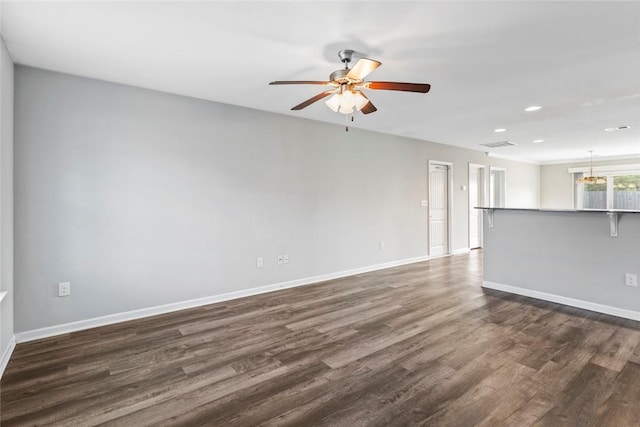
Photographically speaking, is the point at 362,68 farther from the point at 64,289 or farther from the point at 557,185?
the point at 557,185

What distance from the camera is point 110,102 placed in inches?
123

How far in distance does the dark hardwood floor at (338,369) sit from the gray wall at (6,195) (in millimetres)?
341

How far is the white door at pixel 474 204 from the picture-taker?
25.0ft

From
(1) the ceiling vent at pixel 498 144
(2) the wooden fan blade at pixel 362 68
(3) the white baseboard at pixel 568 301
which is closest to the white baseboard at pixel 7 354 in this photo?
(2) the wooden fan blade at pixel 362 68

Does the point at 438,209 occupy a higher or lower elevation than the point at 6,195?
lower

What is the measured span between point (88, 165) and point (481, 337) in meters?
4.06

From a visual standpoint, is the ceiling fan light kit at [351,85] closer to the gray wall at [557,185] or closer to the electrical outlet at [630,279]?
the electrical outlet at [630,279]

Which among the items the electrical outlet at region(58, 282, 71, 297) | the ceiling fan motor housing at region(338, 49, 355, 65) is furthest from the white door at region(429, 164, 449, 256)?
the electrical outlet at region(58, 282, 71, 297)

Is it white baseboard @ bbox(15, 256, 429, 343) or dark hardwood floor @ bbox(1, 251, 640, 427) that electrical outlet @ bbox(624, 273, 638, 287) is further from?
white baseboard @ bbox(15, 256, 429, 343)

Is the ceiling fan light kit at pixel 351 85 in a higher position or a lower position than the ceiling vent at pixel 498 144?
lower

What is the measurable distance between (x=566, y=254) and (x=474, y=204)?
14.2 ft

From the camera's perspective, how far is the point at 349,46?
241cm

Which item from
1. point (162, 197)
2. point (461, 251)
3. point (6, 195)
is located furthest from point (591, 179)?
point (6, 195)

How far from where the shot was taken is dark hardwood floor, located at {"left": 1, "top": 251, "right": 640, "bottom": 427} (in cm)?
182
